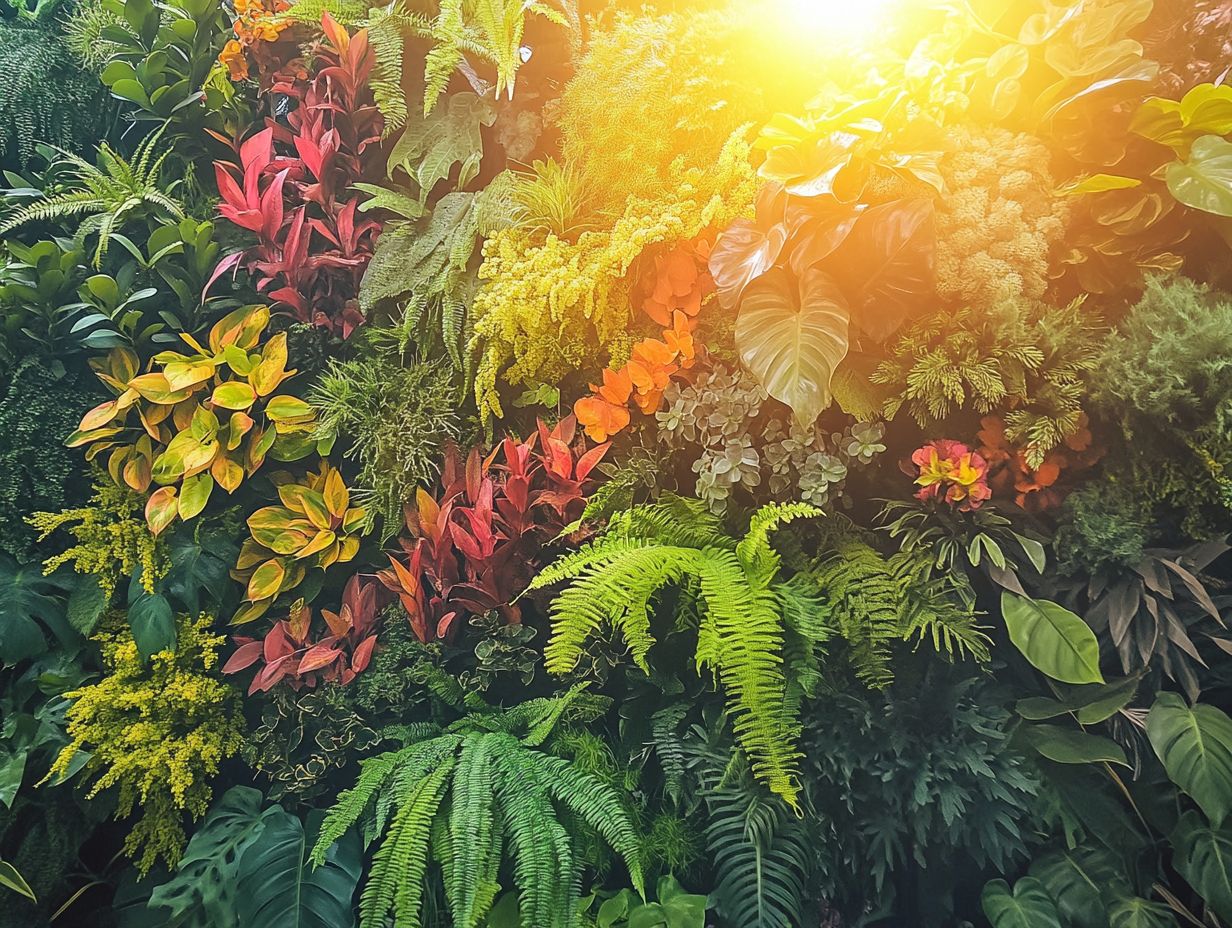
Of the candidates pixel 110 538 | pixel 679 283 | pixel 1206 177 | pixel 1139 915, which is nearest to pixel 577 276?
pixel 679 283

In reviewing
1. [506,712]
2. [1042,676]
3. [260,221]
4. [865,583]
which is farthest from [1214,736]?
[260,221]

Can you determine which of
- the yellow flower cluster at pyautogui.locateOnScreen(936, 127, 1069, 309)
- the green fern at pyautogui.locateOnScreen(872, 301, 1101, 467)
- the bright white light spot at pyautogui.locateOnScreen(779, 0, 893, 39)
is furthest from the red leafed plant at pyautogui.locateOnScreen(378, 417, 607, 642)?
the bright white light spot at pyautogui.locateOnScreen(779, 0, 893, 39)

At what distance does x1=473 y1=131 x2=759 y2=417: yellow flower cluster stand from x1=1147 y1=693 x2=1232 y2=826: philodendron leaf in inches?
43.5

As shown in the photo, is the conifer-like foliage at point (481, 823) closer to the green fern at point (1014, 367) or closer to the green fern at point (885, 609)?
the green fern at point (885, 609)

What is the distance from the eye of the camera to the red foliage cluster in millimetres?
1186

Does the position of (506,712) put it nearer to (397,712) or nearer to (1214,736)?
(397,712)

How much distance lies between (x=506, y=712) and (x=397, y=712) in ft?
0.87

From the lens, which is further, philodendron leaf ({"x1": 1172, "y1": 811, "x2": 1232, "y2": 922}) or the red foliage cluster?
the red foliage cluster

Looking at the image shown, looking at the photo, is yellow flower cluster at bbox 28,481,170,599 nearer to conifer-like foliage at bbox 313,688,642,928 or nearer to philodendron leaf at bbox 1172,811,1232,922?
conifer-like foliage at bbox 313,688,642,928

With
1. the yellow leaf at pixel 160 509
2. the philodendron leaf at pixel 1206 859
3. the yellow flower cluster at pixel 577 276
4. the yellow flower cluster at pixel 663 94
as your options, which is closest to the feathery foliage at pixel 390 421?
the yellow flower cluster at pixel 577 276

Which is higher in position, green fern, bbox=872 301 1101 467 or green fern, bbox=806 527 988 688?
green fern, bbox=872 301 1101 467

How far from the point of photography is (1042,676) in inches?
48.3

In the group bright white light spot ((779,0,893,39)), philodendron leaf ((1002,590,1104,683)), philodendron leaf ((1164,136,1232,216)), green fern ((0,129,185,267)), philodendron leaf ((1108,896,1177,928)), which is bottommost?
philodendron leaf ((1108,896,1177,928))

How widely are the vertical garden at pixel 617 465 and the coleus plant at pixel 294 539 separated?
11 mm
